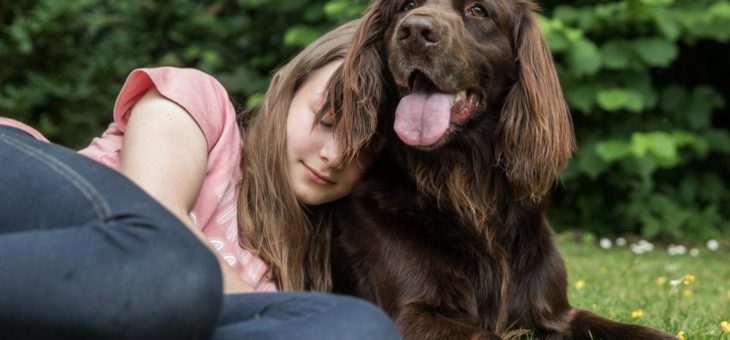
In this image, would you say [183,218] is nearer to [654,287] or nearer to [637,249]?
[654,287]

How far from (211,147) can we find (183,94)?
0.21 metres

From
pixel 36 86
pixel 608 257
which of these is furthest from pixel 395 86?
pixel 36 86

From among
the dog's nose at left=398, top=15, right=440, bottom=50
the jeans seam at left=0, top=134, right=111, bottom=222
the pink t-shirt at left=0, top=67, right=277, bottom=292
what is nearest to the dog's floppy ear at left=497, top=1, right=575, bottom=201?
the dog's nose at left=398, top=15, right=440, bottom=50

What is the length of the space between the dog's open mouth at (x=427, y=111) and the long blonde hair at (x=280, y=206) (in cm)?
45

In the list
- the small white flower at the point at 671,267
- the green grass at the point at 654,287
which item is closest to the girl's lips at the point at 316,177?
the green grass at the point at 654,287

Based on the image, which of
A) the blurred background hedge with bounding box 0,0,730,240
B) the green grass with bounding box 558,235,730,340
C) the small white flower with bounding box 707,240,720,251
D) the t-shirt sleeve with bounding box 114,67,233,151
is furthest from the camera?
the small white flower with bounding box 707,240,720,251

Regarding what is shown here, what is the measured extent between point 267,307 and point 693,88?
20.8ft

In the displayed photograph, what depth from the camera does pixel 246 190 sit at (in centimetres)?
309

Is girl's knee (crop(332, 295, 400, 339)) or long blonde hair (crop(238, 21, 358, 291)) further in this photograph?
long blonde hair (crop(238, 21, 358, 291))

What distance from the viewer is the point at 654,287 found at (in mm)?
4555

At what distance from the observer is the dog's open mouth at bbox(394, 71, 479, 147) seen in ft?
9.29

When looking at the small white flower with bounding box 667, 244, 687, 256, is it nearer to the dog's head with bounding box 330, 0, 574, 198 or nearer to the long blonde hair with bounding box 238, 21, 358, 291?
the dog's head with bounding box 330, 0, 574, 198

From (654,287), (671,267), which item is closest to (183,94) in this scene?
(654,287)

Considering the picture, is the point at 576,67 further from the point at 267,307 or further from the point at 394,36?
the point at 267,307
